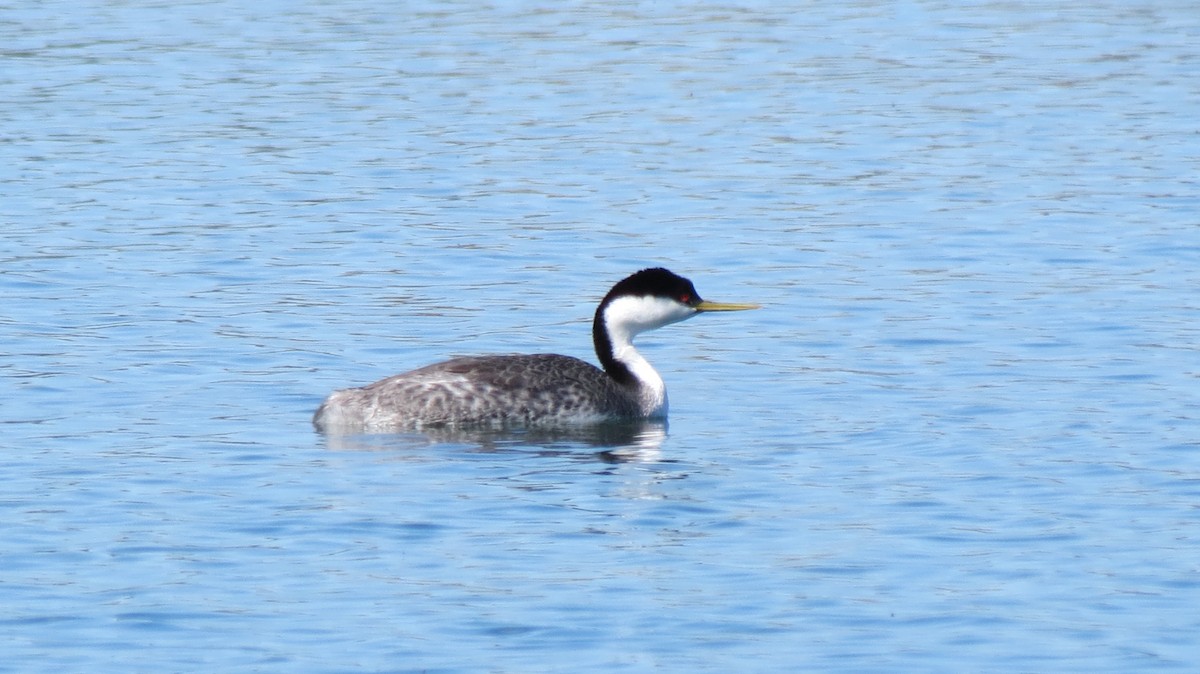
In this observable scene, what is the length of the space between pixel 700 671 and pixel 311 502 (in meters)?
3.63

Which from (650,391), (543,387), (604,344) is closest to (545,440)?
(543,387)

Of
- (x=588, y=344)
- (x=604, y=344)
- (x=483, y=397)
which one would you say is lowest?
(x=588, y=344)

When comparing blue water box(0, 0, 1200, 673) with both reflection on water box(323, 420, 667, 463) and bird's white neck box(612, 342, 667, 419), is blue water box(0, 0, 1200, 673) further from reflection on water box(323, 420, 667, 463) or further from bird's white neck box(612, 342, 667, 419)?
bird's white neck box(612, 342, 667, 419)

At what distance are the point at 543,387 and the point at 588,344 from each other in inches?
115

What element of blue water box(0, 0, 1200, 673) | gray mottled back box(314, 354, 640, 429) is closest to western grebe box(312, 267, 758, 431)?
gray mottled back box(314, 354, 640, 429)

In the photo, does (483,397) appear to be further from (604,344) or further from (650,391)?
(604,344)

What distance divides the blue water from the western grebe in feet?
0.86

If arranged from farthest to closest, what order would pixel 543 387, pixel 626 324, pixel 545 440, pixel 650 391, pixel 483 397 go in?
pixel 626 324
pixel 650 391
pixel 543 387
pixel 483 397
pixel 545 440

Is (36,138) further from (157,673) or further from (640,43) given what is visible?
(157,673)

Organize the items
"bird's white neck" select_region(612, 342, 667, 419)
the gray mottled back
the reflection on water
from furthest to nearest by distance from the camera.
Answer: "bird's white neck" select_region(612, 342, 667, 419) → the gray mottled back → the reflection on water

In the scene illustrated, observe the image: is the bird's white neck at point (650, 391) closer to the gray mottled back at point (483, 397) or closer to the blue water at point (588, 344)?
the gray mottled back at point (483, 397)

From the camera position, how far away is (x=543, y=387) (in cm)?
1572

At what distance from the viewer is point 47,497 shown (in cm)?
1327

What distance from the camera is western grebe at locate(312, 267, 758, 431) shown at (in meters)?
15.4
